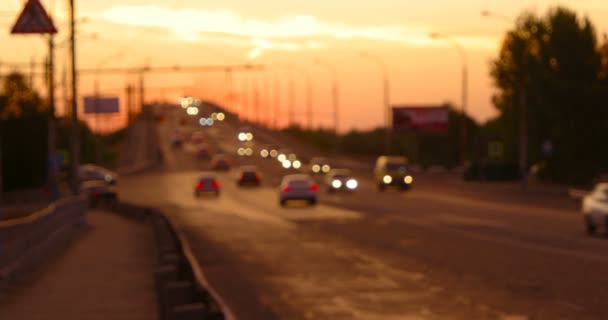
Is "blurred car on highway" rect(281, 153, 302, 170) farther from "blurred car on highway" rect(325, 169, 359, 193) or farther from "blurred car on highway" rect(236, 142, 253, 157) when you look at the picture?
"blurred car on highway" rect(325, 169, 359, 193)

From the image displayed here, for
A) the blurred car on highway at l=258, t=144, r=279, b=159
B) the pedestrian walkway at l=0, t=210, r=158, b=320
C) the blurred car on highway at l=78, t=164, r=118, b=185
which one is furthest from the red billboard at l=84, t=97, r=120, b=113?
the pedestrian walkway at l=0, t=210, r=158, b=320

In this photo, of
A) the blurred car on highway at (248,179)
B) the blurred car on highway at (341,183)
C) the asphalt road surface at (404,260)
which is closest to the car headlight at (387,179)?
the blurred car on highway at (341,183)

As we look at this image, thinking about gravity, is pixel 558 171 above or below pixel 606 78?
below

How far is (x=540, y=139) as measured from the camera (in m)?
84.5

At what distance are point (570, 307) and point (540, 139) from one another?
68.6m

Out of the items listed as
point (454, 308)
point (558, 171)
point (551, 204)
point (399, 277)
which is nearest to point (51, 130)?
point (551, 204)

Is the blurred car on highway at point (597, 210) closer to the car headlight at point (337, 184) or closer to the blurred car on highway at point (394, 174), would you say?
the car headlight at point (337, 184)

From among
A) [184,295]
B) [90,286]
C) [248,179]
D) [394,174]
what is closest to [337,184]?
[394,174]

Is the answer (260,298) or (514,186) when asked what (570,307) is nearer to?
(260,298)

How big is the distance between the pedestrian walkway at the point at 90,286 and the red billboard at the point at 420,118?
3613 inches

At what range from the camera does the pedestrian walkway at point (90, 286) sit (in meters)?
18.3

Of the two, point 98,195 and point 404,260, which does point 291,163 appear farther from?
point 404,260

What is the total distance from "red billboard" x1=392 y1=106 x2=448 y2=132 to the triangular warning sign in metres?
112

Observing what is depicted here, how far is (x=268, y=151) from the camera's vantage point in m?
174
